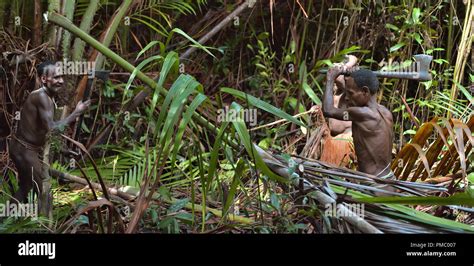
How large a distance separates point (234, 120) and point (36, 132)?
147 centimetres

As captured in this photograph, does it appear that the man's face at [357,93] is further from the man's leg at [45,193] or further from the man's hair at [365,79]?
the man's leg at [45,193]

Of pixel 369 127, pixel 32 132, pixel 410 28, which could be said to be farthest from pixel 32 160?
pixel 410 28

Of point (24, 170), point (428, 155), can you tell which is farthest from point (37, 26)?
point (428, 155)

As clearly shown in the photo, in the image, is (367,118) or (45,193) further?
(367,118)

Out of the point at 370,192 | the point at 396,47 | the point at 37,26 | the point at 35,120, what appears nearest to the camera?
the point at 370,192

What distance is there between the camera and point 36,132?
13.9 feet

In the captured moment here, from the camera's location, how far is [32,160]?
4.25 m

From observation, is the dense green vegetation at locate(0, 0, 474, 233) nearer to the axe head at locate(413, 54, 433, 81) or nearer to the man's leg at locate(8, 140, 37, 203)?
the man's leg at locate(8, 140, 37, 203)

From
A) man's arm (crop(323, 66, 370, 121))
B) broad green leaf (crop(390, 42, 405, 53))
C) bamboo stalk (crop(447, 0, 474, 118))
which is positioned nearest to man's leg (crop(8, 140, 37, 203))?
man's arm (crop(323, 66, 370, 121))

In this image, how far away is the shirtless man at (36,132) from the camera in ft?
13.6

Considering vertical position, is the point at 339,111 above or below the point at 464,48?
below

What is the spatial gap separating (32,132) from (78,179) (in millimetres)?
372

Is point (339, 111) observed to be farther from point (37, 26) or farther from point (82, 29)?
point (37, 26)

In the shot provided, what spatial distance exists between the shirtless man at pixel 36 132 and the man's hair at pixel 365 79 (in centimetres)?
144
